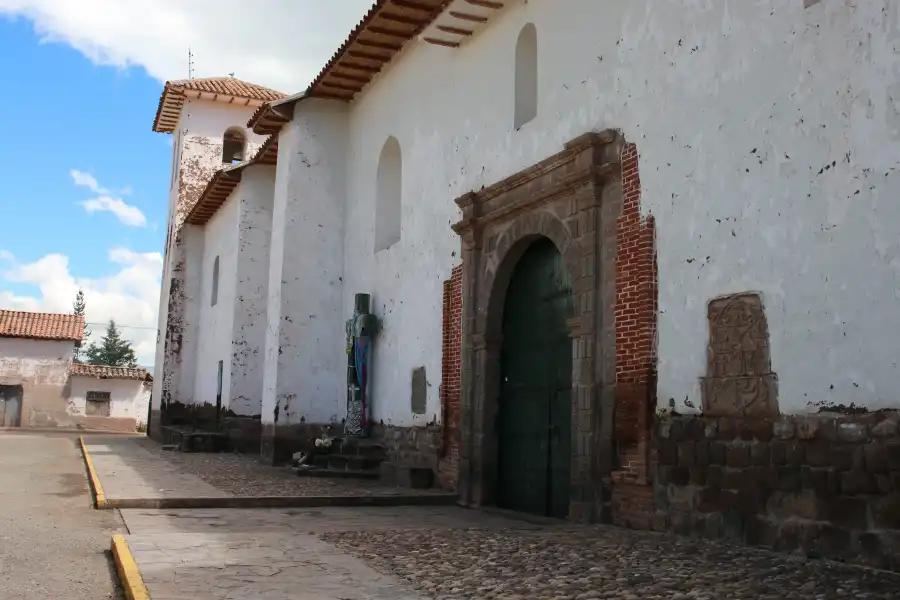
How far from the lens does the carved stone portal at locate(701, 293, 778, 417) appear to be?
251 inches

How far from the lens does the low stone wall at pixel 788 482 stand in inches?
213

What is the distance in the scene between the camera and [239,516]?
848 centimetres

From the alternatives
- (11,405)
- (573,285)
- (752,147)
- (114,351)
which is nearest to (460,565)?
(573,285)

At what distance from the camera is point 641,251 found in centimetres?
777

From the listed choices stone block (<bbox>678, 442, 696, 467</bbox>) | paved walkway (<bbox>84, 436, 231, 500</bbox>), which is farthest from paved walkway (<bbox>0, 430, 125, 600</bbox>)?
stone block (<bbox>678, 442, 696, 467</bbox>)

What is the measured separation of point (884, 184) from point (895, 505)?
2030 mm

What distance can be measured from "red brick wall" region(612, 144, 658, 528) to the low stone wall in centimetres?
21

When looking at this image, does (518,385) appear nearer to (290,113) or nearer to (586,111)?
Answer: (586,111)

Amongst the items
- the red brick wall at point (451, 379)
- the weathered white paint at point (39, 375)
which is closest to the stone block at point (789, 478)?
the red brick wall at point (451, 379)

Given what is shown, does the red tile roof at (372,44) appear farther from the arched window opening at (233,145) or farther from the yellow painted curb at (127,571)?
the arched window opening at (233,145)

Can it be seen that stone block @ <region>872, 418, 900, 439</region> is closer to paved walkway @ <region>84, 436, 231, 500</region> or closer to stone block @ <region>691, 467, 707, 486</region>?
stone block @ <region>691, 467, 707, 486</region>

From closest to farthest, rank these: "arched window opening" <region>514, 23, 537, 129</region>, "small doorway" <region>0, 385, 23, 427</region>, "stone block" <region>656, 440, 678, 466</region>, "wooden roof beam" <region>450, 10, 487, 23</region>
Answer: "stone block" <region>656, 440, 678, 466</region>, "arched window opening" <region>514, 23, 537, 129</region>, "wooden roof beam" <region>450, 10, 487, 23</region>, "small doorway" <region>0, 385, 23, 427</region>

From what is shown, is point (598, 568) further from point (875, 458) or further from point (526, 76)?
point (526, 76)

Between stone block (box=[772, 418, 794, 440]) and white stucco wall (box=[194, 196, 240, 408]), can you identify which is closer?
stone block (box=[772, 418, 794, 440])
